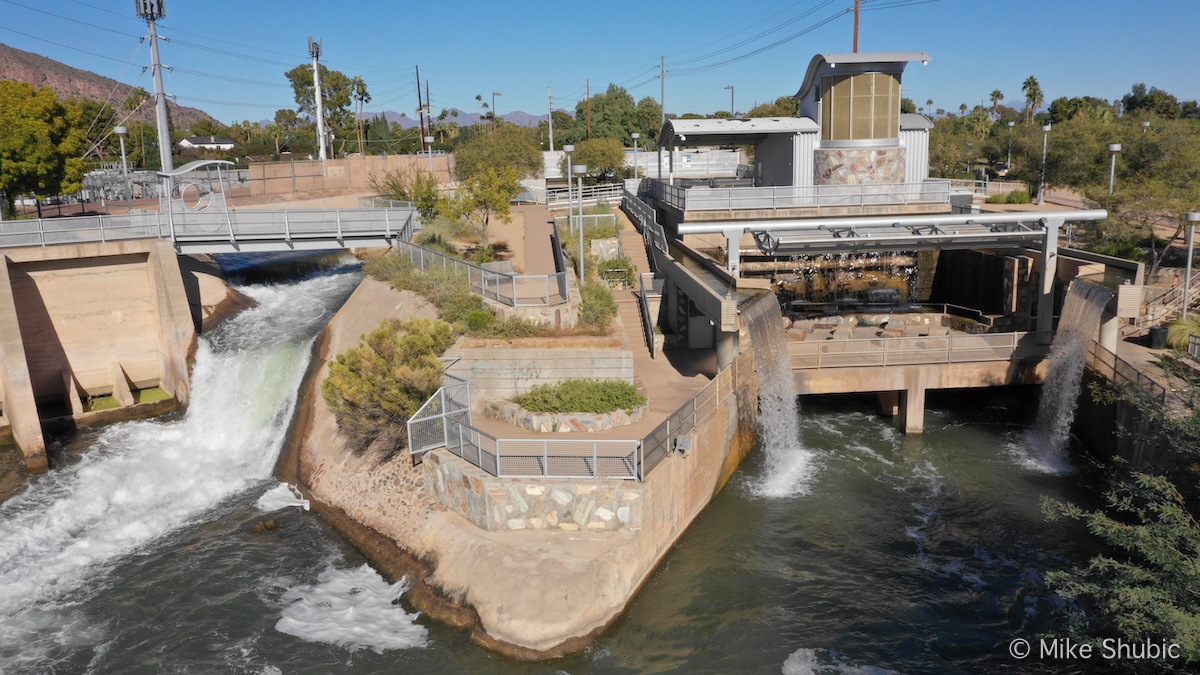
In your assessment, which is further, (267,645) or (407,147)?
(407,147)

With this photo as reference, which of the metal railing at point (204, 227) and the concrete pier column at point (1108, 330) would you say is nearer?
the concrete pier column at point (1108, 330)

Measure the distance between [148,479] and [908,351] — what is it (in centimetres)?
2164

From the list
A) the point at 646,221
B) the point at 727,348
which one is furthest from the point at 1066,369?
the point at 646,221

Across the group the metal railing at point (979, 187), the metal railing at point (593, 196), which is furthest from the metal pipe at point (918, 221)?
the metal railing at point (593, 196)

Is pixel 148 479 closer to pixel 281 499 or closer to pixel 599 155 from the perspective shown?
pixel 281 499

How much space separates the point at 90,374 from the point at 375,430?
14726 mm

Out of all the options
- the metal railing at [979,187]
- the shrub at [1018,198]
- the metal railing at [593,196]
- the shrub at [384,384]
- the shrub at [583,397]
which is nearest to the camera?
the shrub at [583,397]

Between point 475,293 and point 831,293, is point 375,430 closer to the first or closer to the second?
point 475,293

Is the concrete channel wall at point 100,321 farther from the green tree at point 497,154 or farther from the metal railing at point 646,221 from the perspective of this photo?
the metal railing at point 646,221

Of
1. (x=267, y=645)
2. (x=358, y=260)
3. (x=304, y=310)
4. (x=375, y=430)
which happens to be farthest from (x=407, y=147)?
(x=267, y=645)

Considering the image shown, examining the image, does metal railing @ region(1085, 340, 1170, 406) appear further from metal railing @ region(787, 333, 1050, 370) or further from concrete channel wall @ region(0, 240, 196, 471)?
concrete channel wall @ region(0, 240, 196, 471)

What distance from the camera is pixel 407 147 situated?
7788cm

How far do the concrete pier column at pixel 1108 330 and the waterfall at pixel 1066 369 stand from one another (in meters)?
0.15

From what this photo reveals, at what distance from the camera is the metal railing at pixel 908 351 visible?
24219 millimetres
